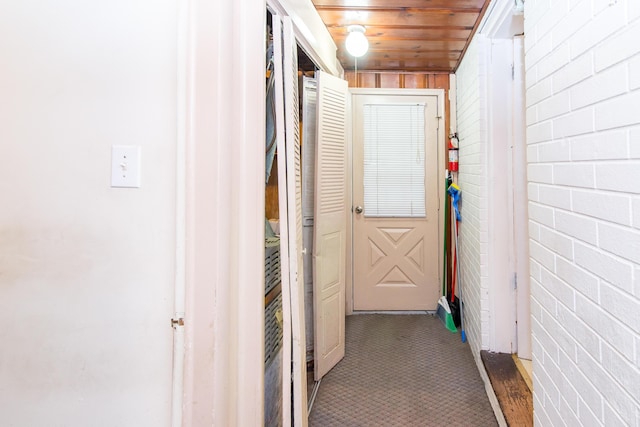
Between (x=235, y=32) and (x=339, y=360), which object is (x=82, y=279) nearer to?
(x=235, y=32)

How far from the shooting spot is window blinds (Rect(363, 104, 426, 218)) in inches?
122

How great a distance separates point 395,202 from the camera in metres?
3.14

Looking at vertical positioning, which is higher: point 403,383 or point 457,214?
point 457,214

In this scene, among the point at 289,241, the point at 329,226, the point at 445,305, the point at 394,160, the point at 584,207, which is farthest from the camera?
the point at 394,160

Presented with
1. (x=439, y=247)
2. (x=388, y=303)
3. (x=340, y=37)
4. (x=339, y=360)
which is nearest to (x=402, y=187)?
(x=439, y=247)

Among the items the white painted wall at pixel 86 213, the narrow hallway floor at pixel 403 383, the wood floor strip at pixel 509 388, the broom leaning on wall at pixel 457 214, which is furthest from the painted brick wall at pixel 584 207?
the broom leaning on wall at pixel 457 214

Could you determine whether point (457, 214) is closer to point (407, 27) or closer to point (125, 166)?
point (407, 27)

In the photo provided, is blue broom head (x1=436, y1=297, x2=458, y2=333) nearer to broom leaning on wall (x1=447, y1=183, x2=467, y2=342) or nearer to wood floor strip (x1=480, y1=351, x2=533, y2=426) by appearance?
broom leaning on wall (x1=447, y1=183, x2=467, y2=342)

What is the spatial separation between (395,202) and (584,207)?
7.31 feet

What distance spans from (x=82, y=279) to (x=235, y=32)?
82cm

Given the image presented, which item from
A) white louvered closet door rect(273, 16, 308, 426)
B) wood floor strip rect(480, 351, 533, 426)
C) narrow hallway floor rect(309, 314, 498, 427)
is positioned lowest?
narrow hallway floor rect(309, 314, 498, 427)

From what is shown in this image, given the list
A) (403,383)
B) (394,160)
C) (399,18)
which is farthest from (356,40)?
(403,383)

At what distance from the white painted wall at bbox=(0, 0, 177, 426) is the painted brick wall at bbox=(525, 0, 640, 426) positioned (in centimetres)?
109

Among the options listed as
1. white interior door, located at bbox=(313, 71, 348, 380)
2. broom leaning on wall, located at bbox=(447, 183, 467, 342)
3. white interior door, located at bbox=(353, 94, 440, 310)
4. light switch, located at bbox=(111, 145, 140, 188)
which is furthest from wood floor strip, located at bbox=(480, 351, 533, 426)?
light switch, located at bbox=(111, 145, 140, 188)
